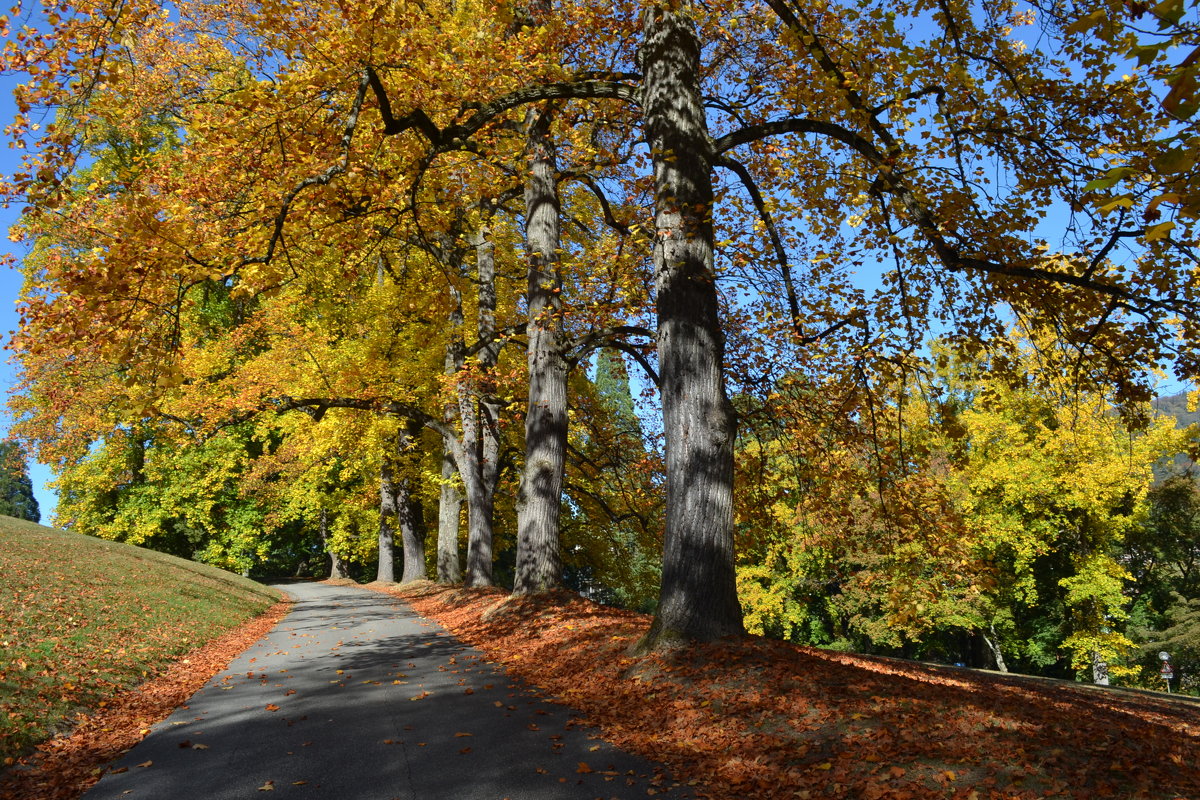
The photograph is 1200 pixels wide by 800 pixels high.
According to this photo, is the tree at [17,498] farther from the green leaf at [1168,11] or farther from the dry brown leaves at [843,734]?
the green leaf at [1168,11]

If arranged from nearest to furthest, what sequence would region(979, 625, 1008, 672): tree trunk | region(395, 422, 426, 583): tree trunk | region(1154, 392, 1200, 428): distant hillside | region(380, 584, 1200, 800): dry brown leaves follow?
region(380, 584, 1200, 800): dry brown leaves < region(1154, 392, 1200, 428): distant hillside < region(395, 422, 426, 583): tree trunk < region(979, 625, 1008, 672): tree trunk

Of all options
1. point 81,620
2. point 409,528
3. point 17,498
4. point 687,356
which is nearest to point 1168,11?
point 687,356

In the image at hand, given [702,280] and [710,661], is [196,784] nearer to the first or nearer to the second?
[710,661]

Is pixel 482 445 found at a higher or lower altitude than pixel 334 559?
higher

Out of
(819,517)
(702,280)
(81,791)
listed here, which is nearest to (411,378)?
(819,517)

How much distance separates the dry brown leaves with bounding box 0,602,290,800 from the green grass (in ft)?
0.51

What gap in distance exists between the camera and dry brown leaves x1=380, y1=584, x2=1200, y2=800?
3.90 metres

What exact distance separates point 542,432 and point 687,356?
17.2 ft

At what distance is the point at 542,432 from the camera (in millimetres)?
11844

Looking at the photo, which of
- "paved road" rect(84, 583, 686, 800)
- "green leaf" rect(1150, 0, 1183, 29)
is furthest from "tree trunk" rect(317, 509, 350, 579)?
"green leaf" rect(1150, 0, 1183, 29)

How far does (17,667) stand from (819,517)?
35.1 ft

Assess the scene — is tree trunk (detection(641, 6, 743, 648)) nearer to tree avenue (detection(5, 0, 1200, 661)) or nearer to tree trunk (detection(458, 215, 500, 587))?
tree avenue (detection(5, 0, 1200, 661))

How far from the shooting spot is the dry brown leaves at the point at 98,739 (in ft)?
15.1

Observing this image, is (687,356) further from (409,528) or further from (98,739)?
(409,528)
